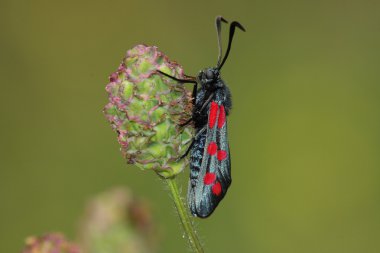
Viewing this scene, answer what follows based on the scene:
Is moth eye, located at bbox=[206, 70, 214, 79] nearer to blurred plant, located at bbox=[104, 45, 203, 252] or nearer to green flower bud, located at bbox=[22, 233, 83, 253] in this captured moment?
blurred plant, located at bbox=[104, 45, 203, 252]

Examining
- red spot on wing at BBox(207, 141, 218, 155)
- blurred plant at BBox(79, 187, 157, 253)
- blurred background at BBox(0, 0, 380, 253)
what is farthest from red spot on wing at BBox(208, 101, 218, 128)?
blurred background at BBox(0, 0, 380, 253)

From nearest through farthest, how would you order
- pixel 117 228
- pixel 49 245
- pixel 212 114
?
pixel 49 245
pixel 212 114
pixel 117 228

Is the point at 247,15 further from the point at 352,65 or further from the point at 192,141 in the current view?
the point at 192,141

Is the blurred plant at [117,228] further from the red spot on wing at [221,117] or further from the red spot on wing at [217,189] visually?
the red spot on wing at [221,117]

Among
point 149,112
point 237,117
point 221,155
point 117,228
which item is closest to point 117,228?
point 117,228

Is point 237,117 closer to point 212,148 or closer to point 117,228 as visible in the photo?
point 117,228

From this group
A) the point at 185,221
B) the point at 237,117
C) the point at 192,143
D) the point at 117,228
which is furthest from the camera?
the point at 237,117

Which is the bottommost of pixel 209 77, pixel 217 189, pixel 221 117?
pixel 217 189

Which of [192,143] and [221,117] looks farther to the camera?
[221,117]
